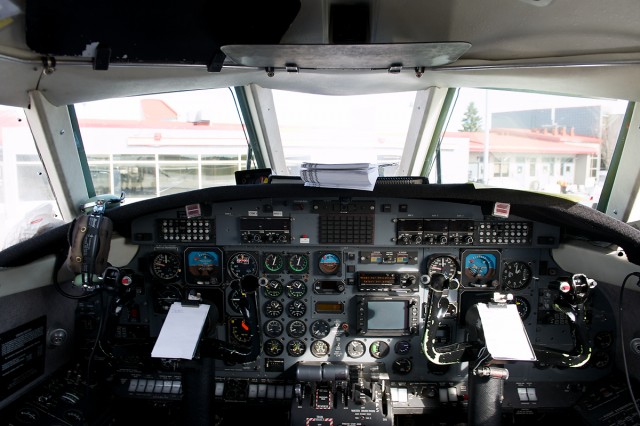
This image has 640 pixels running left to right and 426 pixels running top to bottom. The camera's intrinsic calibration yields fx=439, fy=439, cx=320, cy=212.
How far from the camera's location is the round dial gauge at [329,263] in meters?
2.67

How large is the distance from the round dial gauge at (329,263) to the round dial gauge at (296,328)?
0.36 meters

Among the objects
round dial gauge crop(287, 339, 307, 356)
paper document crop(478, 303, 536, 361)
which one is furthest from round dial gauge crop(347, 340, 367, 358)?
paper document crop(478, 303, 536, 361)

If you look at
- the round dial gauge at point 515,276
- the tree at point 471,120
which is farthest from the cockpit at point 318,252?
the tree at point 471,120

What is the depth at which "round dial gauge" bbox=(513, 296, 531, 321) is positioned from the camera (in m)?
2.64

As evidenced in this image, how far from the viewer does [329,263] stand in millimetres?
2686

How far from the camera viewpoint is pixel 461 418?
2576mm

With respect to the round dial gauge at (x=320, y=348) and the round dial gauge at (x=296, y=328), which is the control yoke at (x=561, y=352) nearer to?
the round dial gauge at (x=320, y=348)

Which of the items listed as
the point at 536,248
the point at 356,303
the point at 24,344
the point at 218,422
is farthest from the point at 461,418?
the point at 24,344

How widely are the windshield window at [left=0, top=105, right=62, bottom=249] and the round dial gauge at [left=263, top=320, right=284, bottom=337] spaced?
164 centimetres

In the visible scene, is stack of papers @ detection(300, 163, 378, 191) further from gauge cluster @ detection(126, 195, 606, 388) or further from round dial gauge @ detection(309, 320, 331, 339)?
round dial gauge @ detection(309, 320, 331, 339)

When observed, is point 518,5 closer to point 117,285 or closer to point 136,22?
point 136,22

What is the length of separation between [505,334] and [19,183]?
3320 millimetres

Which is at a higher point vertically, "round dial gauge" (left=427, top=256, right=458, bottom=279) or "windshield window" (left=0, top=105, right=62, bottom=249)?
"windshield window" (left=0, top=105, right=62, bottom=249)

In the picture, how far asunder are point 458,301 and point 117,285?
1.94 meters
